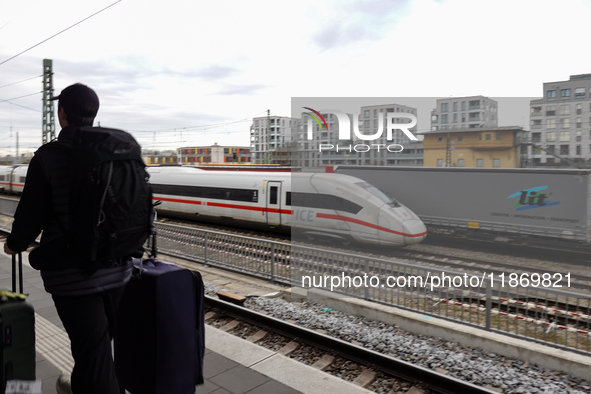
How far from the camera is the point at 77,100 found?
7.25ft

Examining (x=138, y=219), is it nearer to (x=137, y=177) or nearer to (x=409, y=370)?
(x=137, y=177)

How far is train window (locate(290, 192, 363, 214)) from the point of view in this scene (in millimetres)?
13383

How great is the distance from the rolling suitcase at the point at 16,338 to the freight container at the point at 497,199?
50.7ft

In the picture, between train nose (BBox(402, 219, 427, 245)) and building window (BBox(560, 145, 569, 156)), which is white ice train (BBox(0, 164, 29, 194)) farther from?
building window (BBox(560, 145, 569, 156))

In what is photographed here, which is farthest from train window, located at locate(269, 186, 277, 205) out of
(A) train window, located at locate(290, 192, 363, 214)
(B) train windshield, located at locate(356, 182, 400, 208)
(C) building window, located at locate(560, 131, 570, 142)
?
(C) building window, located at locate(560, 131, 570, 142)

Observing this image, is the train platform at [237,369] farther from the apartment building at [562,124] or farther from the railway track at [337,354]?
the apartment building at [562,124]

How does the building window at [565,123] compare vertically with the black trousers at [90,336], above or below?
above

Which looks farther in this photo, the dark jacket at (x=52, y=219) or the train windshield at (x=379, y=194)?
the train windshield at (x=379, y=194)

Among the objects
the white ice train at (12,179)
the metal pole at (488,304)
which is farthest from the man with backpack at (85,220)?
the white ice train at (12,179)

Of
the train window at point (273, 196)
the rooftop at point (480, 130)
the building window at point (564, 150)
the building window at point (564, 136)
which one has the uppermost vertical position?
the rooftop at point (480, 130)

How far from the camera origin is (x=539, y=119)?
18.2 meters

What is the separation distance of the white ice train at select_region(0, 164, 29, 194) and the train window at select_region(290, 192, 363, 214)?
24.1m

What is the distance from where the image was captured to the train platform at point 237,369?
3455mm

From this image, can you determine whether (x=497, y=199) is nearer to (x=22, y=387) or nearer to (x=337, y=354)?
(x=337, y=354)
